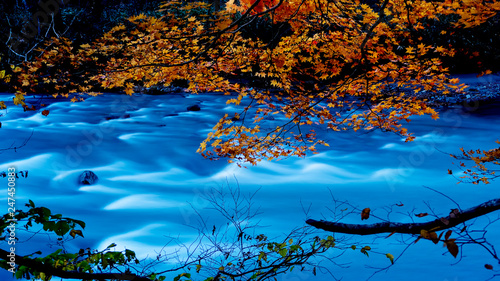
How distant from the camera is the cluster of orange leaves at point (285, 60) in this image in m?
3.33

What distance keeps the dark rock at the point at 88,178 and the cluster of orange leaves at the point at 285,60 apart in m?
2.13

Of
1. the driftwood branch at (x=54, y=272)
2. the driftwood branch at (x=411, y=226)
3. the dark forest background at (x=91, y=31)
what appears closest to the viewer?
the driftwood branch at (x=54, y=272)

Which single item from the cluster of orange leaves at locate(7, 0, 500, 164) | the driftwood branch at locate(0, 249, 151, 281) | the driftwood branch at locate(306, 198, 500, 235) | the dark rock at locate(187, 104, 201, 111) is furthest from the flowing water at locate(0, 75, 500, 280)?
the driftwood branch at locate(0, 249, 151, 281)

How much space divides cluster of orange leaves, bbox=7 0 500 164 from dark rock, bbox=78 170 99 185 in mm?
2125

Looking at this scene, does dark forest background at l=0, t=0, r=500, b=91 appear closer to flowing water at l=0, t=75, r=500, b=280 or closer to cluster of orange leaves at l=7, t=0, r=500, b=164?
cluster of orange leaves at l=7, t=0, r=500, b=164

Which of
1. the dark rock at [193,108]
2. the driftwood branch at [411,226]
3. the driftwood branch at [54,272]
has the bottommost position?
the dark rock at [193,108]

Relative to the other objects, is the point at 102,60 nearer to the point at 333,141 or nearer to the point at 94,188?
the point at 94,188

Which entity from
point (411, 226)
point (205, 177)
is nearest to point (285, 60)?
point (205, 177)

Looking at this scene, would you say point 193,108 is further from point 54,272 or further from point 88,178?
point 54,272

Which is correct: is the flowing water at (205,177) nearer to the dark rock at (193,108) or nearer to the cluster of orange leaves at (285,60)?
the cluster of orange leaves at (285,60)

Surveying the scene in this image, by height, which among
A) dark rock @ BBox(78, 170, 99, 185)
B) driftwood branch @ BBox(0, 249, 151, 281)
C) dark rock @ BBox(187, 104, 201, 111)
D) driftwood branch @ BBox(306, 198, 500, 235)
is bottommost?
dark rock @ BBox(78, 170, 99, 185)

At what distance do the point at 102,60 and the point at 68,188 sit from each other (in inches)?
346

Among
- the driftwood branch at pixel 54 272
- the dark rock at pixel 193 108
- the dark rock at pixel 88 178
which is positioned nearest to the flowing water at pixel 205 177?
the dark rock at pixel 88 178

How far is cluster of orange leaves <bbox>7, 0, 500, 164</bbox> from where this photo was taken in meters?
3.33
